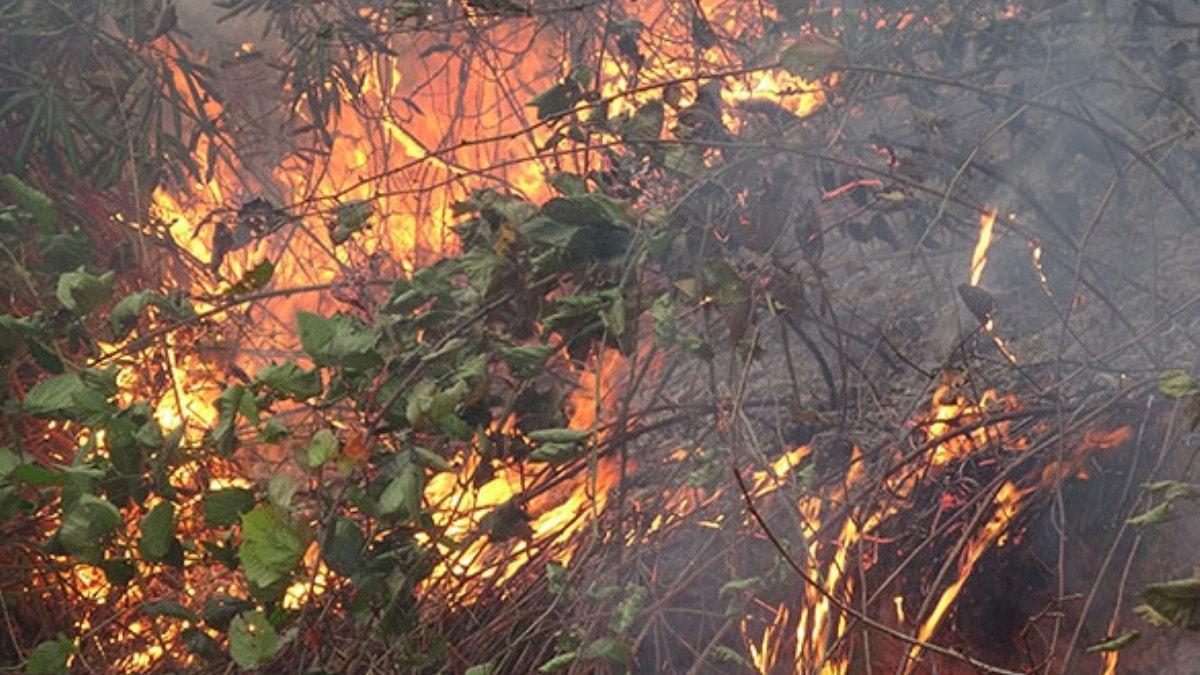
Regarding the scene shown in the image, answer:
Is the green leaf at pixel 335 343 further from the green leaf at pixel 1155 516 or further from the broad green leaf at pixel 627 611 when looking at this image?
the green leaf at pixel 1155 516

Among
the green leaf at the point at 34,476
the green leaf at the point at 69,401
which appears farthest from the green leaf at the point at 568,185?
the green leaf at the point at 34,476

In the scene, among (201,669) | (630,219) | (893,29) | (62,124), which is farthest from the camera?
(893,29)

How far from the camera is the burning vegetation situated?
7.11ft

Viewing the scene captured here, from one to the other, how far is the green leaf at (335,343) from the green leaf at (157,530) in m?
0.37

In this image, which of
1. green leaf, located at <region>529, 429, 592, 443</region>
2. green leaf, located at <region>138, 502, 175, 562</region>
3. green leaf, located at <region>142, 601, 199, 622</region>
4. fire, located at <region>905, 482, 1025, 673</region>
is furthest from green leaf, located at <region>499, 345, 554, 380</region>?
fire, located at <region>905, 482, 1025, 673</region>

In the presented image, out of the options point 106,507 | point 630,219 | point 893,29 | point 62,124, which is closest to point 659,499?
point 630,219

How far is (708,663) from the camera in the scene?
8.22ft

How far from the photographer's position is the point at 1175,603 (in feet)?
5.16

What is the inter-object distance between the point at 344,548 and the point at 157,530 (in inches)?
12.3

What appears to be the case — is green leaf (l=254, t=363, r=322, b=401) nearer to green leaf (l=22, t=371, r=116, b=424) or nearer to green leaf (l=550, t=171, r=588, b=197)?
green leaf (l=22, t=371, r=116, b=424)

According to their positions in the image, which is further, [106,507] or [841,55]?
[841,55]

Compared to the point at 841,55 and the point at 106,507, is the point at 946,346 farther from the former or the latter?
the point at 106,507

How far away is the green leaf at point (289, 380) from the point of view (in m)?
2.05

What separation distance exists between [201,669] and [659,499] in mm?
1006
